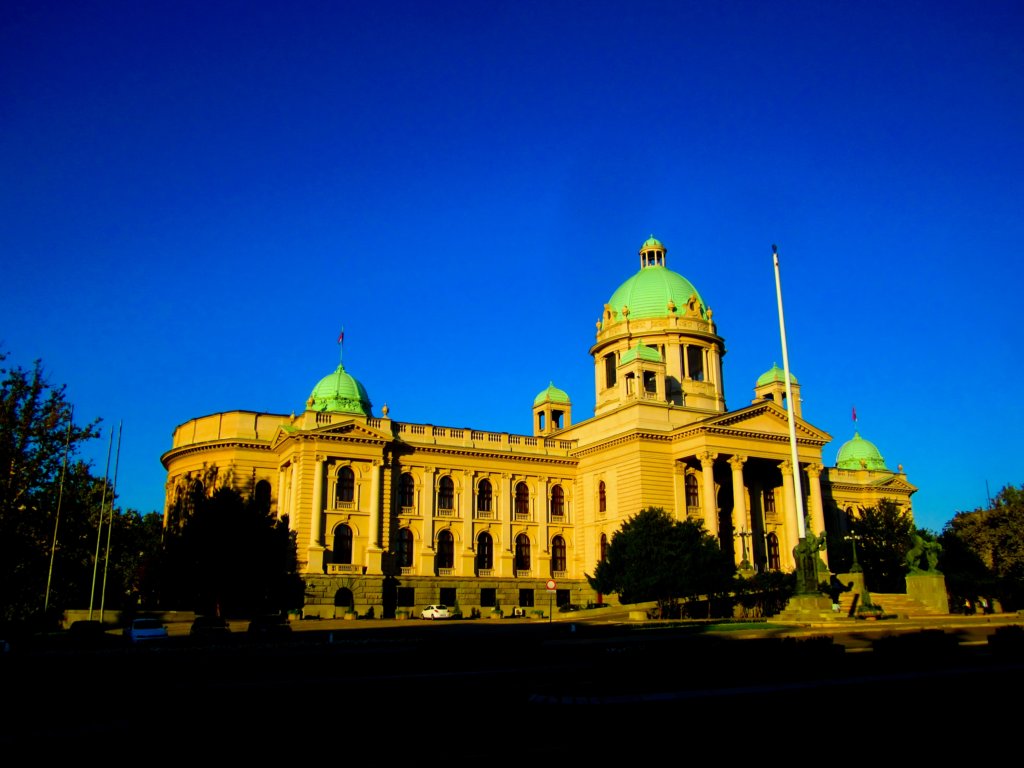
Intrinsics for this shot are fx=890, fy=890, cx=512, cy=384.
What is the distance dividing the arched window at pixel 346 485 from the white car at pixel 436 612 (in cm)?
964

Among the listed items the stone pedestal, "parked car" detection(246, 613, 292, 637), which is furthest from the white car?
the stone pedestal

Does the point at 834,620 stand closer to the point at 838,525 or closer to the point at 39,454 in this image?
the point at 39,454

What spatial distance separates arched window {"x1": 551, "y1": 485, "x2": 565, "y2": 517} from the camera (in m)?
71.1

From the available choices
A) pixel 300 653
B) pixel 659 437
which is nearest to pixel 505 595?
pixel 659 437

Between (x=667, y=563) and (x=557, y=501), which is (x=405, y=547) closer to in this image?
(x=557, y=501)

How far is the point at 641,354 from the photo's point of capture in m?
69.1

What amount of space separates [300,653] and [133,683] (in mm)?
8013

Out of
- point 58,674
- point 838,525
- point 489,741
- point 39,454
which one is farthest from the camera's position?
point 838,525

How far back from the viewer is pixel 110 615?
51125 millimetres

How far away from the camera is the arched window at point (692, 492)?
66.0 m

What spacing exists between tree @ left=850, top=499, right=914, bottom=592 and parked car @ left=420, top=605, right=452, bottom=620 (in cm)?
3280

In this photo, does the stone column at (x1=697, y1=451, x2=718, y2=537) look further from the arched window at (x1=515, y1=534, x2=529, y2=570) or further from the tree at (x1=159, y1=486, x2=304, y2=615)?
the tree at (x1=159, y1=486, x2=304, y2=615)

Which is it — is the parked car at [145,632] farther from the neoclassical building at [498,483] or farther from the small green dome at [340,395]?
the small green dome at [340,395]

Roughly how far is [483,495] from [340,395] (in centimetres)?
1359
